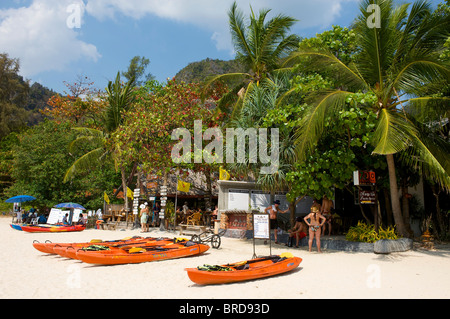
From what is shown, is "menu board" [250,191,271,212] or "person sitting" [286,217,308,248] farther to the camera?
"menu board" [250,191,271,212]

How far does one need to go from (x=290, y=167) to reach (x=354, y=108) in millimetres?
3095

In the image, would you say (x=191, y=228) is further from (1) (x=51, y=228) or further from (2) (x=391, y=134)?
(2) (x=391, y=134)

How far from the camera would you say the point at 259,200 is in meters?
15.9

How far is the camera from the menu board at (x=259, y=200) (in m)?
15.8

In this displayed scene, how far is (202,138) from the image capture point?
60.7ft

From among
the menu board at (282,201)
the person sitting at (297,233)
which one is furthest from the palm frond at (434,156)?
the menu board at (282,201)

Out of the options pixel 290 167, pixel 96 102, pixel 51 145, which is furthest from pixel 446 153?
pixel 96 102

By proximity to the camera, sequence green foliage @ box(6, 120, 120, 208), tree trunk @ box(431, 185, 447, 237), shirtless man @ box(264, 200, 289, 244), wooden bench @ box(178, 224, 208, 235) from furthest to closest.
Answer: green foliage @ box(6, 120, 120, 208), wooden bench @ box(178, 224, 208, 235), shirtless man @ box(264, 200, 289, 244), tree trunk @ box(431, 185, 447, 237)

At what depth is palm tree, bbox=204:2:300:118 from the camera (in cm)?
1573

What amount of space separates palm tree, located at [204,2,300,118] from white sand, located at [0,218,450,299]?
9.14 metres

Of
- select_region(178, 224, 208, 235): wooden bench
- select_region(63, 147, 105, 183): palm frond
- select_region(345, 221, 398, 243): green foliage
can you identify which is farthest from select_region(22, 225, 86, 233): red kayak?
select_region(345, 221, 398, 243): green foliage

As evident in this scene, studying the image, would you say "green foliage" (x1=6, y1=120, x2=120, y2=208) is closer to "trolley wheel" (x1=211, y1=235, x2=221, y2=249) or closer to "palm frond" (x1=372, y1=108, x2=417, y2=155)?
"trolley wheel" (x1=211, y1=235, x2=221, y2=249)

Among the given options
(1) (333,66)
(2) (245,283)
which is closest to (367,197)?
(1) (333,66)

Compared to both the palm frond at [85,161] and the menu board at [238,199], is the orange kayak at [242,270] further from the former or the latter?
the palm frond at [85,161]
